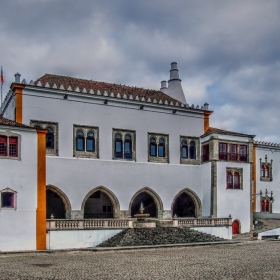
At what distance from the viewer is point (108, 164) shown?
29578 mm

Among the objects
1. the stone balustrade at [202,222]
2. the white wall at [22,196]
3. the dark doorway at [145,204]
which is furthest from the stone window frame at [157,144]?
the white wall at [22,196]

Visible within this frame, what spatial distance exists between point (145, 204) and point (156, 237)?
817 centimetres

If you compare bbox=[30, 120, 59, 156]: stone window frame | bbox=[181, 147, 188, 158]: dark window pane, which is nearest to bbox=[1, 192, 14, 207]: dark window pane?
bbox=[30, 120, 59, 156]: stone window frame

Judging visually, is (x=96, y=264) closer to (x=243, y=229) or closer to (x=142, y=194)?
(x=142, y=194)

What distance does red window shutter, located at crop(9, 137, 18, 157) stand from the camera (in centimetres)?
2297

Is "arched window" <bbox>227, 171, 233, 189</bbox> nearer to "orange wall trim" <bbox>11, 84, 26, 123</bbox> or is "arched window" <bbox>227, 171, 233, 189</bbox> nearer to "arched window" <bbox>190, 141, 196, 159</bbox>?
"arched window" <bbox>190, 141, 196, 159</bbox>

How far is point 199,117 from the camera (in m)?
33.7

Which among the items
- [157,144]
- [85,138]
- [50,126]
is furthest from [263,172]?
[50,126]

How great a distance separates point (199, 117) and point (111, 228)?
1197 centimetres

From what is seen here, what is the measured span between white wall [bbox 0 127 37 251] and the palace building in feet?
0.16

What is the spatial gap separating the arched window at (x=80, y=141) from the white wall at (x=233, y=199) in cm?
957

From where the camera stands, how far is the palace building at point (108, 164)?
23188 mm

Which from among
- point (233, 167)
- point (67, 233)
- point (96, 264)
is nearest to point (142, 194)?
point (233, 167)

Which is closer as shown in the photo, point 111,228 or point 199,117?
point 111,228
